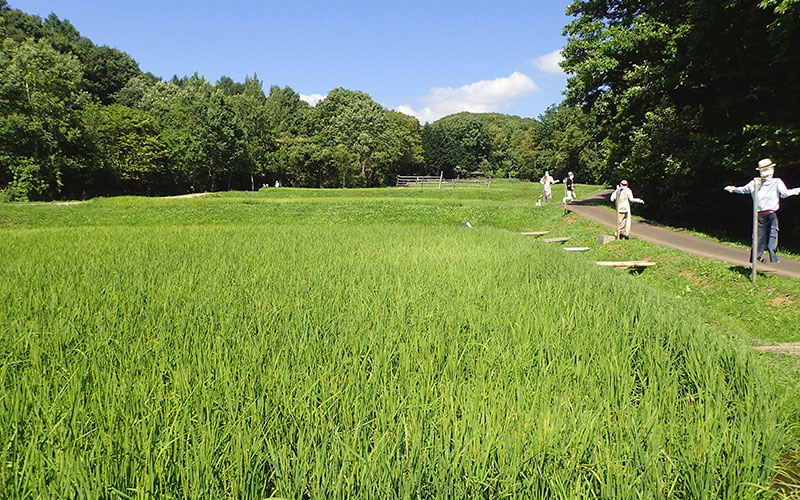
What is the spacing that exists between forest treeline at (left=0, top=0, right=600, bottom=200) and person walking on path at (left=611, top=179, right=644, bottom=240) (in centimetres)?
3523

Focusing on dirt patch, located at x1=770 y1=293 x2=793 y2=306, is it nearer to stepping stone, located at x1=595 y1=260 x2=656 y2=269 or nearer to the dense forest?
stepping stone, located at x1=595 y1=260 x2=656 y2=269

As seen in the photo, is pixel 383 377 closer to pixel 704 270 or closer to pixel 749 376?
pixel 749 376

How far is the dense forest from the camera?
12.8m

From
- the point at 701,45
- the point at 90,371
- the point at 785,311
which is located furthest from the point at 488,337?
the point at 701,45

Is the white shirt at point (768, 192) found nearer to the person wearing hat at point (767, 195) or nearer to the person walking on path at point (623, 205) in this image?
the person wearing hat at point (767, 195)

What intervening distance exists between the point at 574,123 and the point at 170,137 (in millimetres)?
52516

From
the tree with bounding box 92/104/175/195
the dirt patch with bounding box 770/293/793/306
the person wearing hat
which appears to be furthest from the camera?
the tree with bounding box 92/104/175/195

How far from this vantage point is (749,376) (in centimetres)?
303

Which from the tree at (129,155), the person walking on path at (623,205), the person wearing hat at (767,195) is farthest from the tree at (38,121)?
the person wearing hat at (767,195)

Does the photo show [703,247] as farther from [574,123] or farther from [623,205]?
[574,123]

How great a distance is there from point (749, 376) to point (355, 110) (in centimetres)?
6425

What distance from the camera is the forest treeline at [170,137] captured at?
100 ft

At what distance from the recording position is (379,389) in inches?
108

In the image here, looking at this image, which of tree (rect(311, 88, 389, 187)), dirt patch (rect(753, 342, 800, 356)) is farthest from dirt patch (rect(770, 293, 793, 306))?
tree (rect(311, 88, 389, 187))
